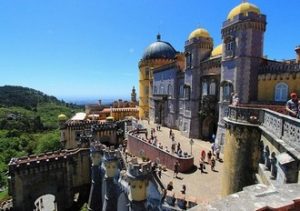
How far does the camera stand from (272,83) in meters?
21.2

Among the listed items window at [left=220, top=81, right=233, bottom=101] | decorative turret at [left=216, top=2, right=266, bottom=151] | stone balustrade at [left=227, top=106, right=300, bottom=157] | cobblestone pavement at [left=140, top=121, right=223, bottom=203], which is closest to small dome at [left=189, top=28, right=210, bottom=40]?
decorative turret at [left=216, top=2, right=266, bottom=151]

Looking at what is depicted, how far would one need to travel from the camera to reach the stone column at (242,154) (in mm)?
10516

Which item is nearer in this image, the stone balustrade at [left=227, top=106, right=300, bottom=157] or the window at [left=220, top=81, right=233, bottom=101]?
the stone balustrade at [left=227, top=106, right=300, bottom=157]

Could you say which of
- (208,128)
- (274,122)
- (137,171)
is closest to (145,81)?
(208,128)

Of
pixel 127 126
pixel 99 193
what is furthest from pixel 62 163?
pixel 127 126

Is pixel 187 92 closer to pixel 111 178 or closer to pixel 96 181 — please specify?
pixel 96 181

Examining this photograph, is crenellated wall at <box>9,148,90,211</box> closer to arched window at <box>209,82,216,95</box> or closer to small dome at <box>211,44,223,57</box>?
arched window at <box>209,82,216,95</box>

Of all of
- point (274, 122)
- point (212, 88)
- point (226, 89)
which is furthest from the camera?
point (212, 88)

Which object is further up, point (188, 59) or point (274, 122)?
point (188, 59)

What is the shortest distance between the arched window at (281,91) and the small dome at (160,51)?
27928 millimetres

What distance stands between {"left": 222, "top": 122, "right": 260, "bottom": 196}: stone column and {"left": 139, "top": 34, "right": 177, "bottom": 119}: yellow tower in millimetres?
35578

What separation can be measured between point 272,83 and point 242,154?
1291cm

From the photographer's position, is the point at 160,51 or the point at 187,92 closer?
the point at 187,92

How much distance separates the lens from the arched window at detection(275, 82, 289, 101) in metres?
20.3
